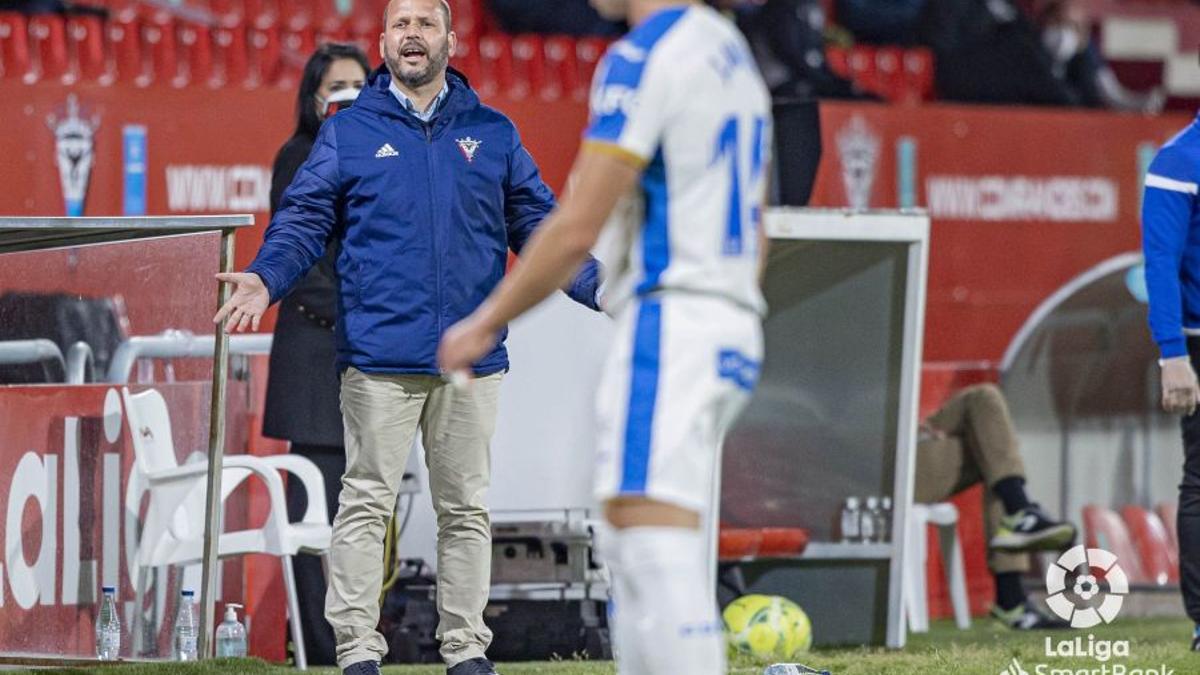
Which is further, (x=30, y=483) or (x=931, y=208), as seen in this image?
(x=931, y=208)

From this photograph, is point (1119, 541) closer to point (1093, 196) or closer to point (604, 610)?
point (1093, 196)

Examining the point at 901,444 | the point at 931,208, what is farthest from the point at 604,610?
the point at 931,208

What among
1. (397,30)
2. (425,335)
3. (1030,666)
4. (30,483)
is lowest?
(1030,666)

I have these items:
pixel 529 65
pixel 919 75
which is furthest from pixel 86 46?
pixel 919 75

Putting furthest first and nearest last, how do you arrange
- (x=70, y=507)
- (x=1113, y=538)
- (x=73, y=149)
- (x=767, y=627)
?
1. (x=1113, y=538)
2. (x=73, y=149)
3. (x=767, y=627)
4. (x=70, y=507)

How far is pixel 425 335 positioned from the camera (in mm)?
5035

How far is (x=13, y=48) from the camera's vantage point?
31.6 ft

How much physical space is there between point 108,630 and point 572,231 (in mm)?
2948

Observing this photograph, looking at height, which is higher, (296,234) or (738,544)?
(296,234)

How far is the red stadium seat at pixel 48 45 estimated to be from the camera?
973 centimetres

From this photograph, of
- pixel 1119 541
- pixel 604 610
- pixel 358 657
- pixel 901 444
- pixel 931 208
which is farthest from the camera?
pixel 931 208

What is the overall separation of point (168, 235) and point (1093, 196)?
736 cm

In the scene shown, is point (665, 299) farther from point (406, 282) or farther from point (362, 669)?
point (362, 669)

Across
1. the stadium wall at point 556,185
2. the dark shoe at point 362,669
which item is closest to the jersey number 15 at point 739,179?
the dark shoe at point 362,669
